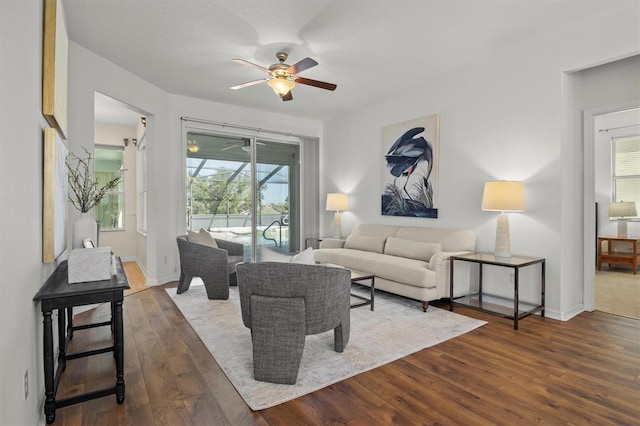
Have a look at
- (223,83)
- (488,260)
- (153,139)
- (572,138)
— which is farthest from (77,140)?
(572,138)

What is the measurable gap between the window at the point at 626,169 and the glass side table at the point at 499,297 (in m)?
4.14

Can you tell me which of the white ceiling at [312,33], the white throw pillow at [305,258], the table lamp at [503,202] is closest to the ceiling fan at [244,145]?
the white ceiling at [312,33]

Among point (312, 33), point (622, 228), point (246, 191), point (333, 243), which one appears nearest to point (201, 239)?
point (246, 191)

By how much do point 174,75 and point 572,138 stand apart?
4762 millimetres

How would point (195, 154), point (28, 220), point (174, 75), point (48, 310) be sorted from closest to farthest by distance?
point (28, 220) < point (48, 310) < point (174, 75) < point (195, 154)

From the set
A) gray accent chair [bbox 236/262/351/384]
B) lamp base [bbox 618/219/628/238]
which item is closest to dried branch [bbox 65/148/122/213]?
gray accent chair [bbox 236/262/351/384]

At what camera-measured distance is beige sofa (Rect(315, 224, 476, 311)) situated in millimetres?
3828

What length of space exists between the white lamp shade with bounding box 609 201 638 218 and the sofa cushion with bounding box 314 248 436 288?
4.49 meters

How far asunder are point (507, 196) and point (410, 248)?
1.34 m

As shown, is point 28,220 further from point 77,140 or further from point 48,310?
point 77,140

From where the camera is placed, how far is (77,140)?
3768mm

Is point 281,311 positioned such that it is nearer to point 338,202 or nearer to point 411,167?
point 411,167

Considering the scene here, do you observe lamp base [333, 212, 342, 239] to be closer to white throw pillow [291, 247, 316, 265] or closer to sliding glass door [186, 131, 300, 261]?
sliding glass door [186, 131, 300, 261]

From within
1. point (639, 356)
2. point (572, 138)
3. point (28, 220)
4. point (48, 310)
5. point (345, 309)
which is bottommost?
point (639, 356)
